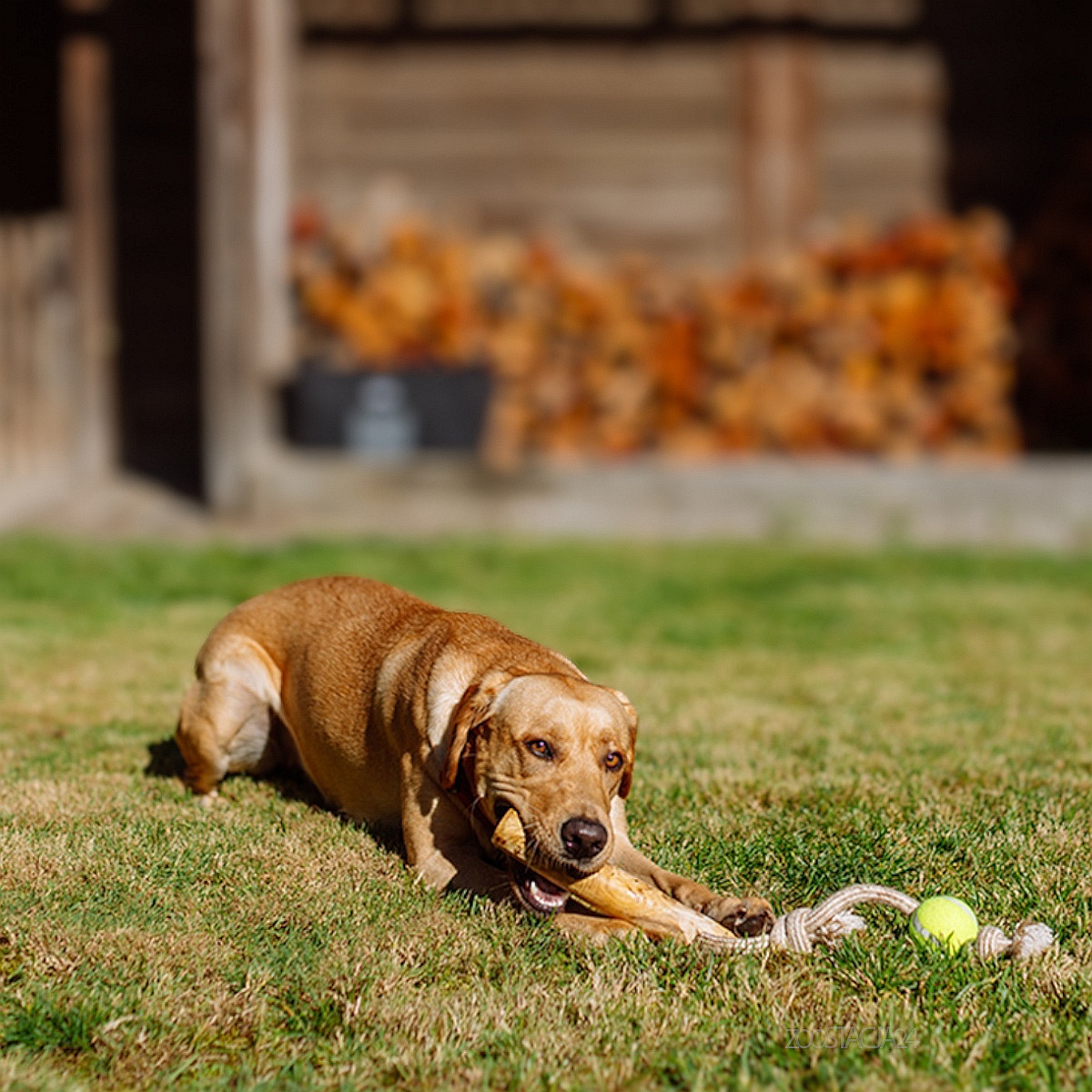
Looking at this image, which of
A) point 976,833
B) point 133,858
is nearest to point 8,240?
point 133,858

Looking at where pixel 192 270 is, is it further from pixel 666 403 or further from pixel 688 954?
pixel 688 954

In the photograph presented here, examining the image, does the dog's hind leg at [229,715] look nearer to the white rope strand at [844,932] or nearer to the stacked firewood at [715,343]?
the white rope strand at [844,932]

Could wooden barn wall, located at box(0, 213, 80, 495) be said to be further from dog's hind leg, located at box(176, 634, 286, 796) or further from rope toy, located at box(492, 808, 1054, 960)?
rope toy, located at box(492, 808, 1054, 960)

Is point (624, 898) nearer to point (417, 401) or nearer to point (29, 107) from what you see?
point (417, 401)

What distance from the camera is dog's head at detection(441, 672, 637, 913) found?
3248 mm

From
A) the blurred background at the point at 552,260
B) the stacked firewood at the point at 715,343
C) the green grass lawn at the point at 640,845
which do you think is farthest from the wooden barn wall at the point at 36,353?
the green grass lawn at the point at 640,845

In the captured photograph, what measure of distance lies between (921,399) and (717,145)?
230 cm

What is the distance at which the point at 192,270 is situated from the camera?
11.0 meters

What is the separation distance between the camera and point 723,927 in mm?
3244

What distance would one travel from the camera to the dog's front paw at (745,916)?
3.25 meters

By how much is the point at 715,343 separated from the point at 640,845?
6653mm

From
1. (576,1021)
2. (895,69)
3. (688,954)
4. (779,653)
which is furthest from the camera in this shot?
(895,69)

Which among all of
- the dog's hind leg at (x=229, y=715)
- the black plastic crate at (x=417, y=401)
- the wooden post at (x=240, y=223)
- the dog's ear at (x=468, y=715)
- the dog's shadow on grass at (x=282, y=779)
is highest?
the wooden post at (x=240, y=223)

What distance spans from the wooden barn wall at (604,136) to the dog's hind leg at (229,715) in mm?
7076
